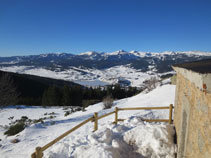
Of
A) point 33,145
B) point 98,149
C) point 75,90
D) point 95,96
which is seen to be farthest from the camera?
point 95,96

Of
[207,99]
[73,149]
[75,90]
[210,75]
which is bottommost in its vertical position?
[75,90]

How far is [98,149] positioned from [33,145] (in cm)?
398

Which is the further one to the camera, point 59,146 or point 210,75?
point 59,146

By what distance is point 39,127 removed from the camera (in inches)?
377

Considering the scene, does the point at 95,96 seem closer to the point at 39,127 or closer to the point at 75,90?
the point at 75,90

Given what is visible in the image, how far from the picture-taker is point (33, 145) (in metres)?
6.71

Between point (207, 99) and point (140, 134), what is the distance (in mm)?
3663

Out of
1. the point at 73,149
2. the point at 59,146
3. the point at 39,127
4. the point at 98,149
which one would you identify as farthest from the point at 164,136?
the point at 39,127

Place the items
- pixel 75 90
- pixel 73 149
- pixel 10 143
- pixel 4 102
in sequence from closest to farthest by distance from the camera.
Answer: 1. pixel 73 149
2. pixel 10 143
3. pixel 4 102
4. pixel 75 90

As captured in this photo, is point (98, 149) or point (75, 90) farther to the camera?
point (75, 90)

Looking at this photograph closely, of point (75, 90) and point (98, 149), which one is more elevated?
point (98, 149)

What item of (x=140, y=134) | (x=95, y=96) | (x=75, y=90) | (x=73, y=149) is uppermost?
(x=140, y=134)

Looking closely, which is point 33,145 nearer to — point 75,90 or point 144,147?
point 144,147

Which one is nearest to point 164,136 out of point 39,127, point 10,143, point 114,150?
point 114,150
